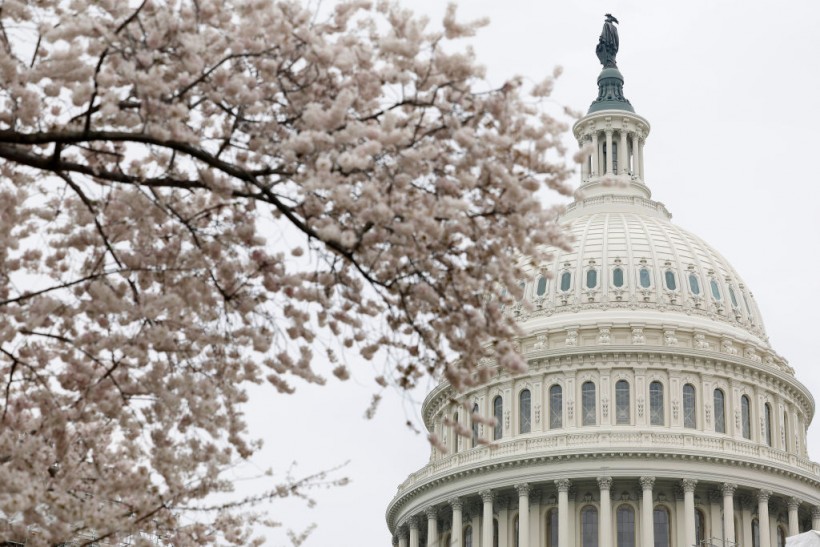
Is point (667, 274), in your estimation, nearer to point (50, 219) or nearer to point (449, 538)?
point (449, 538)

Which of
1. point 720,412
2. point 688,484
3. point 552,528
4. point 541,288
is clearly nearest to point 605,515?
point 552,528

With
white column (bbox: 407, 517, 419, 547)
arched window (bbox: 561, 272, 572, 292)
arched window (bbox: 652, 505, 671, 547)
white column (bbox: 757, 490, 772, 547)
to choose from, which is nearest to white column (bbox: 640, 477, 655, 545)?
arched window (bbox: 652, 505, 671, 547)

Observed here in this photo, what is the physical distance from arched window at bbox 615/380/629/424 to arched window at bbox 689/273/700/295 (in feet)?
31.3

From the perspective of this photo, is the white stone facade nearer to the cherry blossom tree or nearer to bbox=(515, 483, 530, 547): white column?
bbox=(515, 483, 530, 547): white column

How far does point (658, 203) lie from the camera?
371ft

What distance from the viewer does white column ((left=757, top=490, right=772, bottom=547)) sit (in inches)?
3526

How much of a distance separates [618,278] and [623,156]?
15521 mm

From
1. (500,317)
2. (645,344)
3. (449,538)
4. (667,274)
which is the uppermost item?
(667,274)

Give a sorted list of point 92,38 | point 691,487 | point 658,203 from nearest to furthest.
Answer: point 92,38
point 691,487
point 658,203

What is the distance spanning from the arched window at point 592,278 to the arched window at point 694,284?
252 inches

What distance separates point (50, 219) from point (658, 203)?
9607cm

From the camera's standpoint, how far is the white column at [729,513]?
293 ft

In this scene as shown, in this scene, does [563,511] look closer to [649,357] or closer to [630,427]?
[630,427]

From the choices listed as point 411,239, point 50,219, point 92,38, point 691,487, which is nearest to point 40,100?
point 92,38
